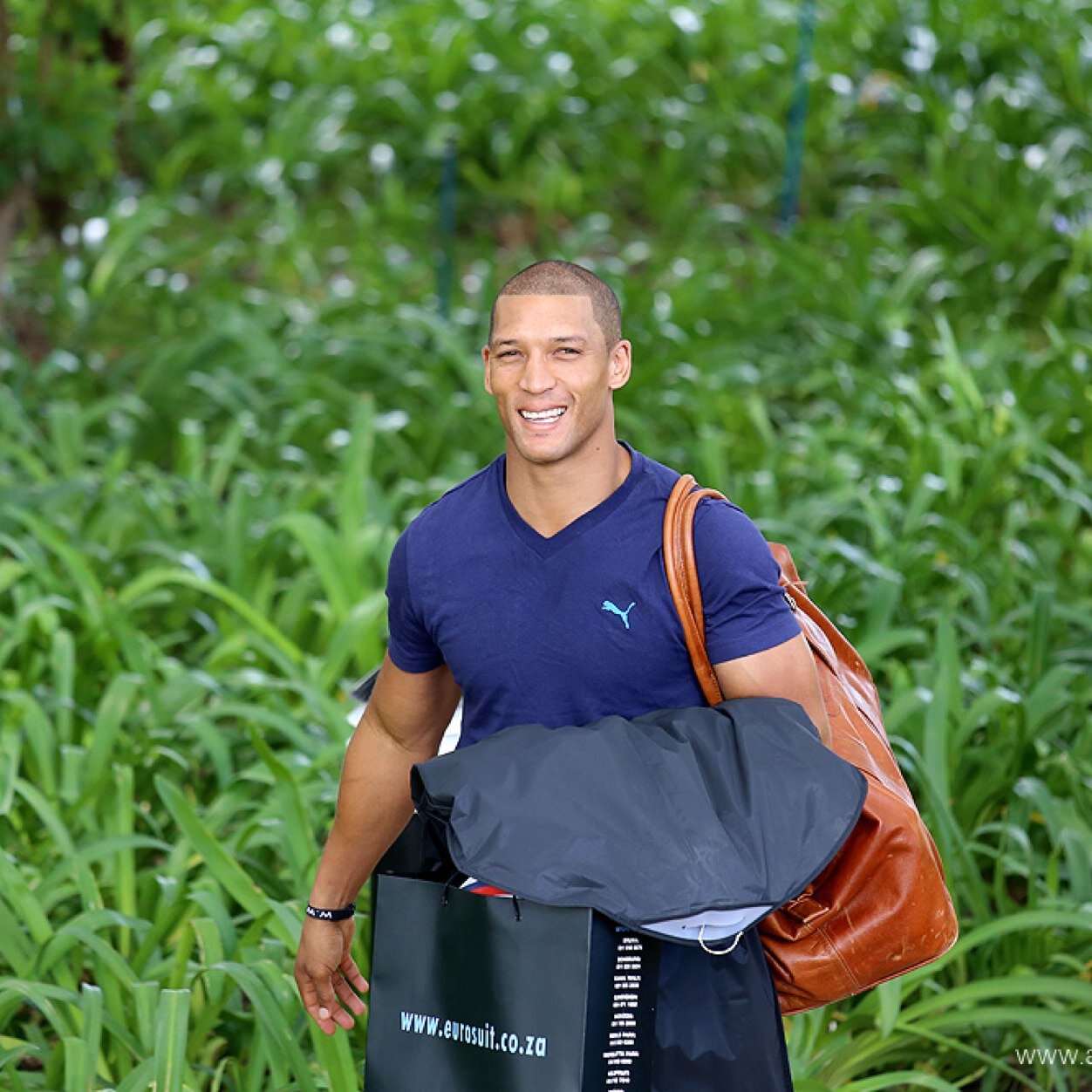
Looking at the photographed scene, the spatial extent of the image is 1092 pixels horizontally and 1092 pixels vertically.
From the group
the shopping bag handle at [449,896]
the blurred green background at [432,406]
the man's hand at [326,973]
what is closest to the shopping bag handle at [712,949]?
the shopping bag handle at [449,896]

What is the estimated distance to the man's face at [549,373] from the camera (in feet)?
5.83

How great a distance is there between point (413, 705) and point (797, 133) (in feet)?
16.5

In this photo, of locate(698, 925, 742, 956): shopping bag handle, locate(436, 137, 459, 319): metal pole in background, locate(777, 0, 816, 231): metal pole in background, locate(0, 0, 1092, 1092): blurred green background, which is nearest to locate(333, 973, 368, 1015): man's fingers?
locate(0, 0, 1092, 1092): blurred green background

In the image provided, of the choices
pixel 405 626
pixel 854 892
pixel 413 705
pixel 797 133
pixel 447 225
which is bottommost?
pixel 854 892

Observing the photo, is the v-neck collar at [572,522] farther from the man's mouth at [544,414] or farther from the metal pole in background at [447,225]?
the metal pole in background at [447,225]

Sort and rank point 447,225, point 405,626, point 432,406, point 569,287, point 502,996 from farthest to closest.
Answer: point 447,225, point 432,406, point 405,626, point 569,287, point 502,996

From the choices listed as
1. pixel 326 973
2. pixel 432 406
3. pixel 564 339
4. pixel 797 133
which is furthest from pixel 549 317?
pixel 797 133

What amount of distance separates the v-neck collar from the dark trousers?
0.44 m

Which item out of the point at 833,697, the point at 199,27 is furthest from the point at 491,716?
the point at 199,27

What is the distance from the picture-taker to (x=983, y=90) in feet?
22.6

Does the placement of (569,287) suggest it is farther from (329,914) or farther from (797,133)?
(797,133)

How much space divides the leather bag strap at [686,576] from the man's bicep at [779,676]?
0.02 m

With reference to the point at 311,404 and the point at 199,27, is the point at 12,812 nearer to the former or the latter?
the point at 311,404

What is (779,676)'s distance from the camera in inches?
69.5
